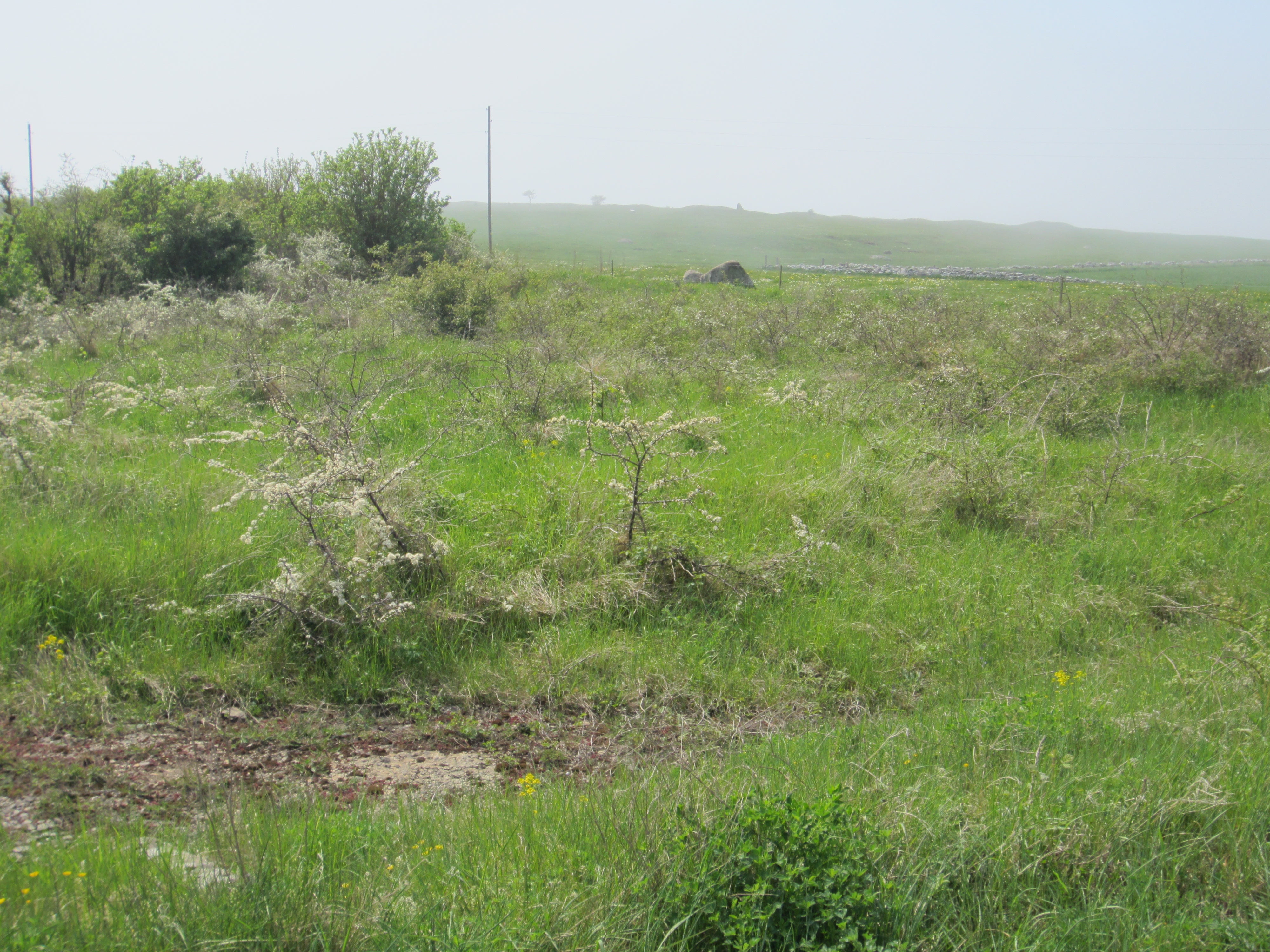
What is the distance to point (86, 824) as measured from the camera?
307 centimetres

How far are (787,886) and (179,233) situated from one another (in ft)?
80.6

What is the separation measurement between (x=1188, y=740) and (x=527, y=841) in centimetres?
303

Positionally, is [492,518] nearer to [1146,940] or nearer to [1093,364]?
[1146,940]

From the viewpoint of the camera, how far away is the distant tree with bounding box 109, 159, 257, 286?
21.2 metres

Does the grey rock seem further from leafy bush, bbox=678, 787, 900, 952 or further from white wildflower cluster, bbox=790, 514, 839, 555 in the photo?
leafy bush, bbox=678, 787, 900, 952

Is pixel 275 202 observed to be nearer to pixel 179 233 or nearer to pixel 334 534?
pixel 179 233

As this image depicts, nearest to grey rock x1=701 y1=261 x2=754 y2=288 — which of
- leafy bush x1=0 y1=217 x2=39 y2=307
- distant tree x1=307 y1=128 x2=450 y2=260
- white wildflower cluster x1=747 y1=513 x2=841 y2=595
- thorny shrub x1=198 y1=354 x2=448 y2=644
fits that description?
distant tree x1=307 y1=128 x2=450 y2=260

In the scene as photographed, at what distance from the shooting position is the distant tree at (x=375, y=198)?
1070 inches

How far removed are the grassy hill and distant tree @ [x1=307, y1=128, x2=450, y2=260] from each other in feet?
96.2

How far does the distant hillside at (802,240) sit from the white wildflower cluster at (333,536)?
57993mm

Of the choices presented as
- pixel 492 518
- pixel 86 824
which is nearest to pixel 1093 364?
pixel 492 518

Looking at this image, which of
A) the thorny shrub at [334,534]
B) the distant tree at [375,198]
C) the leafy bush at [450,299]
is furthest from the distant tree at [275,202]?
the thorny shrub at [334,534]

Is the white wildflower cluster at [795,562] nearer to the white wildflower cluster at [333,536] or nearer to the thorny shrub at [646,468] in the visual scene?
the thorny shrub at [646,468]

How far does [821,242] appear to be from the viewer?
99.6m
